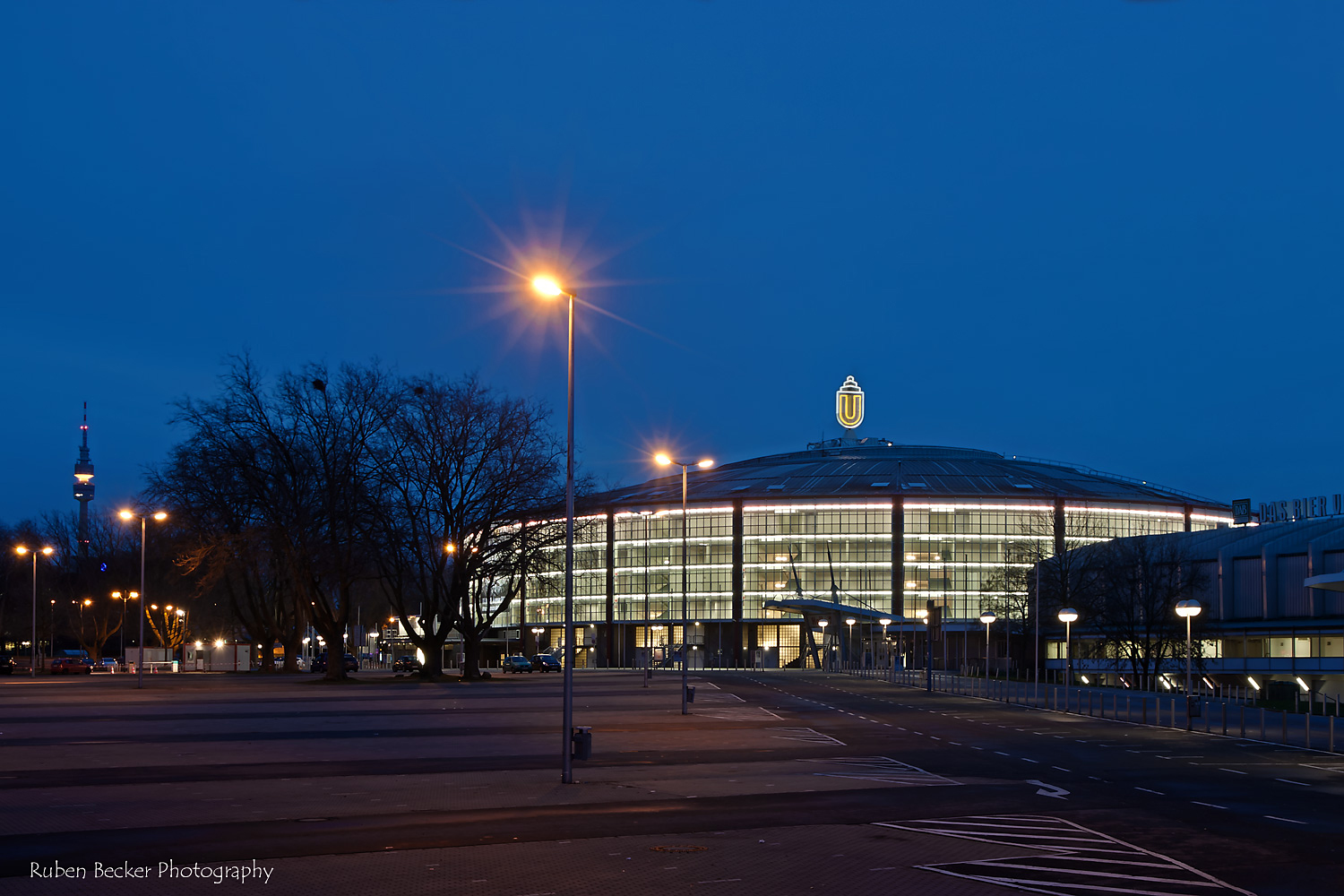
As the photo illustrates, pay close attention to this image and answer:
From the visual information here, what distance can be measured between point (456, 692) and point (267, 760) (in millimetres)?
35864

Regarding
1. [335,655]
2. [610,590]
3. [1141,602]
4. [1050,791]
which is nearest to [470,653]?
[335,655]

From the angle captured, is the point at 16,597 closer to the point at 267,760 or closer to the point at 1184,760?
the point at 267,760

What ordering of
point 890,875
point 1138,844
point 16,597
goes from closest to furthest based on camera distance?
point 890,875
point 1138,844
point 16,597

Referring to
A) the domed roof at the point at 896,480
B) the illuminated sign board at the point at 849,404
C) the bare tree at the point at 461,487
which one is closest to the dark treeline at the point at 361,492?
the bare tree at the point at 461,487

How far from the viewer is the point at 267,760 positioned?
25.3m

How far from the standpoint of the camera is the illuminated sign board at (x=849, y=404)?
156 m

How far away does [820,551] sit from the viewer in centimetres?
13438

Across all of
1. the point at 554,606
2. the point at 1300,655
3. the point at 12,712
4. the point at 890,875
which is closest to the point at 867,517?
the point at 554,606

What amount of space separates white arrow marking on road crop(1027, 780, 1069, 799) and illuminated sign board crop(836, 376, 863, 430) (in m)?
135

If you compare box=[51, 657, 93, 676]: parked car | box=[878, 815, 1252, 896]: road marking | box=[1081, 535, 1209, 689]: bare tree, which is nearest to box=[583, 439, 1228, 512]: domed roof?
box=[1081, 535, 1209, 689]: bare tree

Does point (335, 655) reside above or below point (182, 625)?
above

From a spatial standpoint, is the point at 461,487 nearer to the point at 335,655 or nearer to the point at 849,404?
the point at 335,655

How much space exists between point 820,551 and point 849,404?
2833cm

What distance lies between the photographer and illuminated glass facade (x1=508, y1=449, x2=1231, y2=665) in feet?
434
